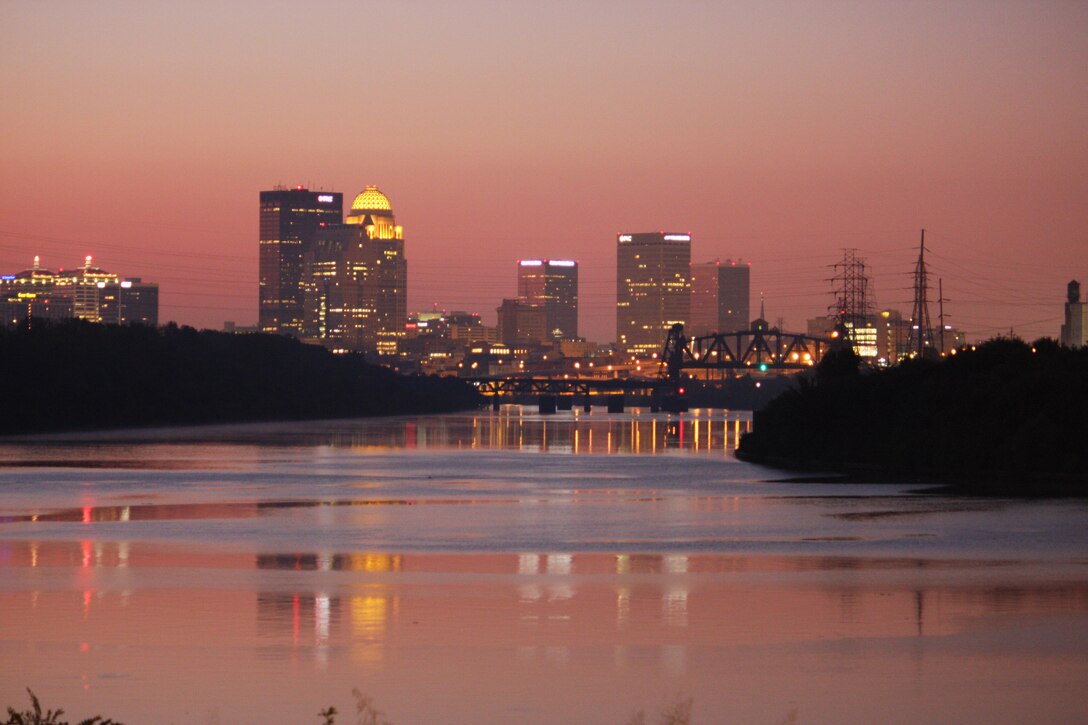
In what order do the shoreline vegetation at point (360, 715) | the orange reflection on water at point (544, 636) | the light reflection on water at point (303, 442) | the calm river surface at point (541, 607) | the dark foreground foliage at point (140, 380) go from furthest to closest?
the dark foreground foliage at point (140, 380) → the light reflection on water at point (303, 442) → the calm river surface at point (541, 607) → the orange reflection on water at point (544, 636) → the shoreline vegetation at point (360, 715)

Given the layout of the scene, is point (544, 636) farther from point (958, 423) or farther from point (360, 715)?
point (958, 423)

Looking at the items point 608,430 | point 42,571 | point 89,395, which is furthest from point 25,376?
point 42,571

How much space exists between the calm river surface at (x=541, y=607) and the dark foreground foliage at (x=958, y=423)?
945 centimetres

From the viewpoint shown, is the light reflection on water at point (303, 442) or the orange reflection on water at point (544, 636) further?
the light reflection on water at point (303, 442)

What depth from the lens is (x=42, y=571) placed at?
1286 inches

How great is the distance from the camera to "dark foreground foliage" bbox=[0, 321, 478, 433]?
130000 millimetres

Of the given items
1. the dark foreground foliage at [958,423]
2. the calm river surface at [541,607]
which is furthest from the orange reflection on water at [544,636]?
the dark foreground foliage at [958,423]

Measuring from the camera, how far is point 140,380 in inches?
5832

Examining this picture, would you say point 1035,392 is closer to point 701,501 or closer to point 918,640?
point 701,501

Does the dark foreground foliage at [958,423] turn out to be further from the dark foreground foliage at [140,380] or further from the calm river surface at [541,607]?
the dark foreground foliage at [140,380]

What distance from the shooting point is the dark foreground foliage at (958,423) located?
6525cm

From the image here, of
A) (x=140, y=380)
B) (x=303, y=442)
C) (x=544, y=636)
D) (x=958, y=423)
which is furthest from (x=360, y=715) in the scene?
(x=140, y=380)

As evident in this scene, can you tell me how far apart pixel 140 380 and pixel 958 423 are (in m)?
92.9

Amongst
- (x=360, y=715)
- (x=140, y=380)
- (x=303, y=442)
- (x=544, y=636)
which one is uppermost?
(x=140, y=380)
